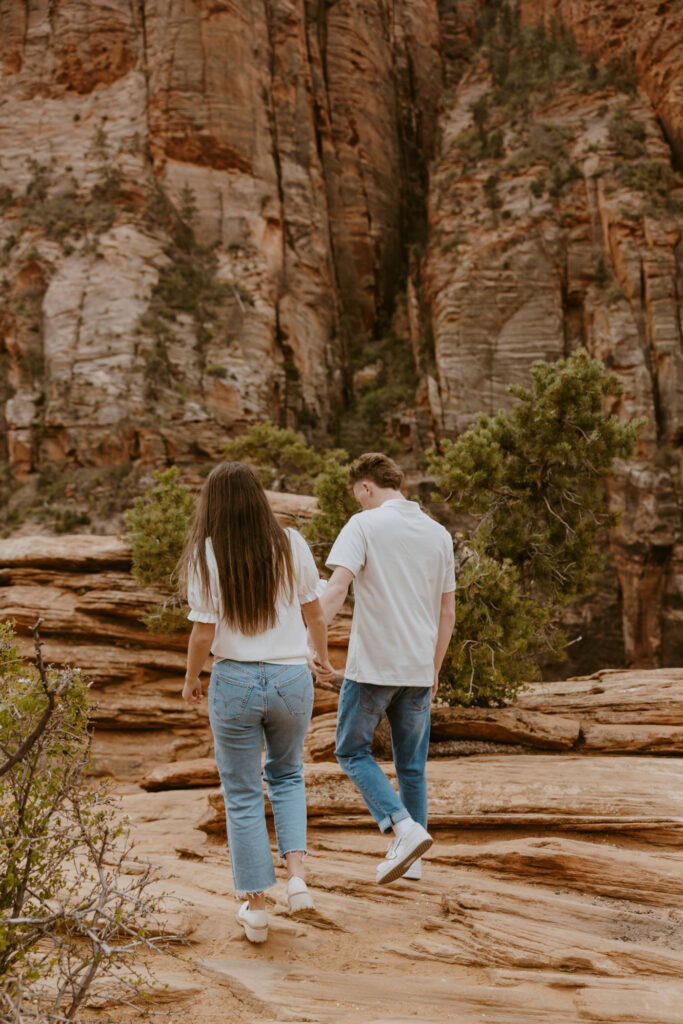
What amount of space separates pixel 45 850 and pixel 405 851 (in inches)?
60.8

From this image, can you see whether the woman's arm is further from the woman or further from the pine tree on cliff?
the pine tree on cliff

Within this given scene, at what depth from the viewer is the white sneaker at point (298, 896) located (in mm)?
3395

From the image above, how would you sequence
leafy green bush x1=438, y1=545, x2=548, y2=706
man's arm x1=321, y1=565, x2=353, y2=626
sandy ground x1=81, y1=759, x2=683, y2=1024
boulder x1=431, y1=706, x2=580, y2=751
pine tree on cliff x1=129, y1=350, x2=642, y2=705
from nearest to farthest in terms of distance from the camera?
sandy ground x1=81, y1=759, x2=683, y2=1024
man's arm x1=321, y1=565, x2=353, y2=626
boulder x1=431, y1=706, x2=580, y2=751
leafy green bush x1=438, y1=545, x2=548, y2=706
pine tree on cliff x1=129, y1=350, x2=642, y2=705

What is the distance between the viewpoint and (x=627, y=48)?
37.6 m

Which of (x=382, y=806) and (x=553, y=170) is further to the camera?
(x=553, y=170)

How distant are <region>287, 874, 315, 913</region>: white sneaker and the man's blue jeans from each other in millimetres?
463

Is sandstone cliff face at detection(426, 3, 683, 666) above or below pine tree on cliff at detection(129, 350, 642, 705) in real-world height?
above

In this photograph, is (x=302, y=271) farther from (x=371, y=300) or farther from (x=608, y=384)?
(x=608, y=384)


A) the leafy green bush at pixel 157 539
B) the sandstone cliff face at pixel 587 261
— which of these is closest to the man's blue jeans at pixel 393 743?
the leafy green bush at pixel 157 539

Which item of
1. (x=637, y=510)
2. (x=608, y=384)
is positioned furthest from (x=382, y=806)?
(x=637, y=510)

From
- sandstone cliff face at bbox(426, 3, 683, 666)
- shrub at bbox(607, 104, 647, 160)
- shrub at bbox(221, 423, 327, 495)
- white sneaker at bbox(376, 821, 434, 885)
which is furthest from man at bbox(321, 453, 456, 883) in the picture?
shrub at bbox(607, 104, 647, 160)

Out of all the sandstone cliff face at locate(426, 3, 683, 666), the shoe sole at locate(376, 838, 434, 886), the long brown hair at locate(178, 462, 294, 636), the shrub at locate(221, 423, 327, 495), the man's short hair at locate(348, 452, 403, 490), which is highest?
the sandstone cliff face at locate(426, 3, 683, 666)

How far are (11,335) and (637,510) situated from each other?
28031 mm

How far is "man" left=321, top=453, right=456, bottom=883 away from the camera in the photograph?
364 centimetres
